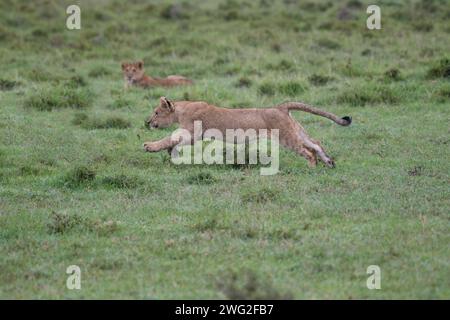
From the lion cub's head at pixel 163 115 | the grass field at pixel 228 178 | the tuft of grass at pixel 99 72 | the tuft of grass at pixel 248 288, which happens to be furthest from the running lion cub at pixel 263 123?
the tuft of grass at pixel 99 72

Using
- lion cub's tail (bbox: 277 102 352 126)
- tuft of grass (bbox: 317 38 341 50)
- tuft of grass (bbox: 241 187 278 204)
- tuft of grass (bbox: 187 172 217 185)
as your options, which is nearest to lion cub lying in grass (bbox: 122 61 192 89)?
tuft of grass (bbox: 317 38 341 50)

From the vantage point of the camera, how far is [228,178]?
9.11 meters

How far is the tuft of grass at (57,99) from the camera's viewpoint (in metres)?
12.9

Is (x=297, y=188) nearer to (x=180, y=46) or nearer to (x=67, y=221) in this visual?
(x=67, y=221)

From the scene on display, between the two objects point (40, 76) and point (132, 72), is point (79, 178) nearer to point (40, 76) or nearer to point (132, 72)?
point (132, 72)

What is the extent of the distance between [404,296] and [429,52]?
1108 cm

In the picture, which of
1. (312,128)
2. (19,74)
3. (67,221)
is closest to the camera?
(67,221)

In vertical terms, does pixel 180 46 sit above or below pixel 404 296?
above

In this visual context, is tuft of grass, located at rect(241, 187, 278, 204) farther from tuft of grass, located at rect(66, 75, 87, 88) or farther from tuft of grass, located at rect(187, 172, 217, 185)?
tuft of grass, located at rect(66, 75, 87, 88)

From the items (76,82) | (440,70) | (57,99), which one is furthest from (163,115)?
(440,70)

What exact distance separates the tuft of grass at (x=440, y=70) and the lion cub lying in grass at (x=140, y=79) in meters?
3.74

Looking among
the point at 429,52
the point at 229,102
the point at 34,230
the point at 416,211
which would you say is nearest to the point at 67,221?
the point at 34,230

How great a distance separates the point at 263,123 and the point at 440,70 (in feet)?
16.9
